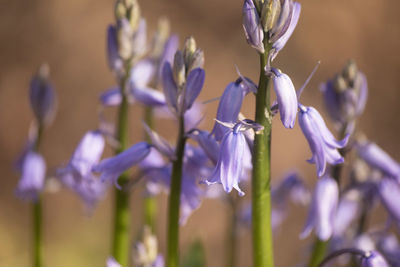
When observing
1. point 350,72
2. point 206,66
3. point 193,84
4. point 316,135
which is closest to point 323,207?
point 316,135

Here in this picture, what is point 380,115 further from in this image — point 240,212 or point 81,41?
point 240,212

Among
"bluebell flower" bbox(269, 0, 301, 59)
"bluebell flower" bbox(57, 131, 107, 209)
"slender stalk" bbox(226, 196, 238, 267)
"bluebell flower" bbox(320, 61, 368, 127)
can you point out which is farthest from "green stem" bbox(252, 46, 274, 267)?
"slender stalk" bbox(226, 196, 238, 267)

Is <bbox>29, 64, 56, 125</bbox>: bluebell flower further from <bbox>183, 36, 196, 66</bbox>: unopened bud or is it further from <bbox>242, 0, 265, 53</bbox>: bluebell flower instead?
<bbox>242, 0, 265, 53</bbox>: bluebell flower

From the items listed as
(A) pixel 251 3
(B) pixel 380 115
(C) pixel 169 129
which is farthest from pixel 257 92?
(B) pixel 380 115

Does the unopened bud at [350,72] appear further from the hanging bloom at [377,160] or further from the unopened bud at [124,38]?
the unopened bud at [124,38]

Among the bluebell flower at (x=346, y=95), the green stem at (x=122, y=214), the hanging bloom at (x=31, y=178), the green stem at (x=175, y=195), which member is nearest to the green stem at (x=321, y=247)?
the bluebell flower at (x=346, y=95)
